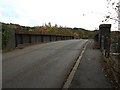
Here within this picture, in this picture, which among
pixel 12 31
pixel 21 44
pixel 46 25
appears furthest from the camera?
pixel 46 25

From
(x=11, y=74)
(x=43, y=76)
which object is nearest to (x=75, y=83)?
(x=43, y=76)

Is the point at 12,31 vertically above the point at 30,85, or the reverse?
the point at 12,31

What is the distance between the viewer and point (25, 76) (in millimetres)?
11828

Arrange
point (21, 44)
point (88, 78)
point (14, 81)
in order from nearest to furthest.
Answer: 1. point (14, 81)
2. point (88, 78)
3. point (21, 44)

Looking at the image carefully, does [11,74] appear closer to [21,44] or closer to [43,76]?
A: [43,76]

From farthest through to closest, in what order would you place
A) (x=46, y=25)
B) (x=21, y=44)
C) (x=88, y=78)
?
(x=46, y=25) → (x=21, y=44) → (x=88, y=78)

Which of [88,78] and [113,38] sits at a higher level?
[113,38]

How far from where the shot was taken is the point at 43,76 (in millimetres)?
12016

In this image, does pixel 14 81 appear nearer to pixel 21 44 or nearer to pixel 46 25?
pixel 21 44

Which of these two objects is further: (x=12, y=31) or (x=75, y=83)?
(x=12, y=31)

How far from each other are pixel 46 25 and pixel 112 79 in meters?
92.5

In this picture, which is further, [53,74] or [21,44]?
[21,44]

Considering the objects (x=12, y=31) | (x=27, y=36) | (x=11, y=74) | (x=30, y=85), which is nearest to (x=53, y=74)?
(x=11, y=74)

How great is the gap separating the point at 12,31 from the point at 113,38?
20.4m
